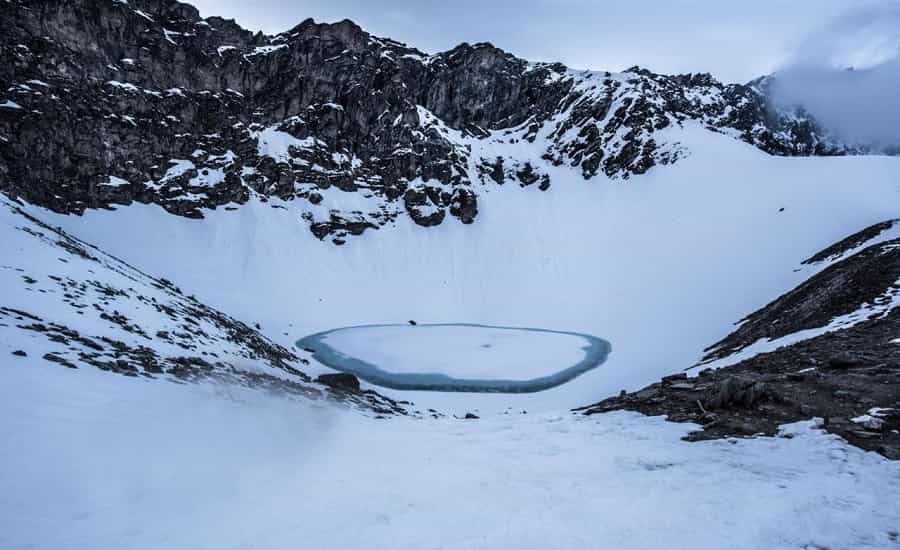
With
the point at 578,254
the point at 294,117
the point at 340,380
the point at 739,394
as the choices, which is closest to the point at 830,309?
the point at 739,394

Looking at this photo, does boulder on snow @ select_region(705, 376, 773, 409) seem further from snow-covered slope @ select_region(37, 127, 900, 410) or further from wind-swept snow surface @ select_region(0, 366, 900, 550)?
snow-covered slope @ select_region(37, 127, 900, 410)

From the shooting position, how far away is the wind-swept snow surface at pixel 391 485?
4.92 m

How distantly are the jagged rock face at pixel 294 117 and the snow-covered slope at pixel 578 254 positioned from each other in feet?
15.9

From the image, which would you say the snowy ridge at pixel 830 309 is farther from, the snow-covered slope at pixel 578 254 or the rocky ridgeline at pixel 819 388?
the snow-covered slope at pixel 578 254

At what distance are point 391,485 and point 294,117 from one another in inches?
3321

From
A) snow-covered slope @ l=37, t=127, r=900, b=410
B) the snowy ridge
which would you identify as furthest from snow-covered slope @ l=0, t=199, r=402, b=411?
snow-covered slope @ l=37, t=127, r=900, b=410

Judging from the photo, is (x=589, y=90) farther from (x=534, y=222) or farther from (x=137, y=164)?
(x=137, y=164)

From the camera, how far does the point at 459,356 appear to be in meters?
34.2

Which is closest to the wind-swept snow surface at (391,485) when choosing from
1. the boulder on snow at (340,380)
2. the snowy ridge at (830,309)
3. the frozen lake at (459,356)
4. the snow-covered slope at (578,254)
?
the snowy ridge at (830,309)

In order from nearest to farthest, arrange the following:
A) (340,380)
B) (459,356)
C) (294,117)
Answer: (340,380) → (459,356) → (294,117)

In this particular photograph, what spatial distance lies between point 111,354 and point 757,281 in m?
51.7

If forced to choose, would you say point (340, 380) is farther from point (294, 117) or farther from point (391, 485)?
point (294, 117)

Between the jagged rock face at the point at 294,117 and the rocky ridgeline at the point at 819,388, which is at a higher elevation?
the jagged rock face at the point at 294,117

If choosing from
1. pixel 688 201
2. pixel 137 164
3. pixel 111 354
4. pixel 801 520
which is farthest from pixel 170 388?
pixel 688 201
